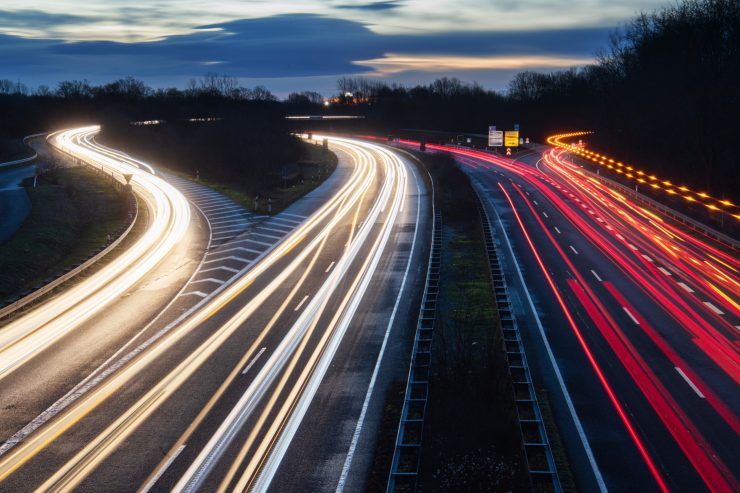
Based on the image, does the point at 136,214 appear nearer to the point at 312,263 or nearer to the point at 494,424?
the point at 312,263

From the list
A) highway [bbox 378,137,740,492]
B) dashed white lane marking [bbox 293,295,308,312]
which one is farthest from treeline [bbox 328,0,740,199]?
dashed white lane marking [bbox 293,295,308,312]

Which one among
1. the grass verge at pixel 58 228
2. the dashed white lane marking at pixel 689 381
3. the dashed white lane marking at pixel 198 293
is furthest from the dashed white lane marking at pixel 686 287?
the grass verge at pixel 58 228

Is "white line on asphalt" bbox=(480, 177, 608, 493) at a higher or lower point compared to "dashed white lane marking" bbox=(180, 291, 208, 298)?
lower

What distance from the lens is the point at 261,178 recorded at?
75875 millimetres

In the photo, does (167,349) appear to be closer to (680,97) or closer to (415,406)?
(415,406)

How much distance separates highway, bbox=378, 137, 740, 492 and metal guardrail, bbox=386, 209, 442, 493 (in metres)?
3.92

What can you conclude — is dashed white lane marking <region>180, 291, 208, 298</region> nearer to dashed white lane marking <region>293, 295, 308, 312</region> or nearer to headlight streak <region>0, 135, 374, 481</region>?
headlight streak <region>0, 135, 374, 481</region>

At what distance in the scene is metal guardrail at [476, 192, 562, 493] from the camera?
1366 cm

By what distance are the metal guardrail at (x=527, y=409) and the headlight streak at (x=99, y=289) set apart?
54.4 ft

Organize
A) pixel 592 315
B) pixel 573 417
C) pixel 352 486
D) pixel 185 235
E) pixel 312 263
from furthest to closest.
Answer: pixel 185 235, pixel 312 263, pixel 592 315, pixel 573 417, pixel 352 486

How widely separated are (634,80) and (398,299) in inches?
2993

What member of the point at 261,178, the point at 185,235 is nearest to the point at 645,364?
the point at 185,235

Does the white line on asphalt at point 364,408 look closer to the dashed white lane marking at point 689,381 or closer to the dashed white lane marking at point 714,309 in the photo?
the dashed white lane marking at point 689,381

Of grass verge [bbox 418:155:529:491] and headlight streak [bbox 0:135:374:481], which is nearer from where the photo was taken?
grass verge [bbox 418:155:529:491]
